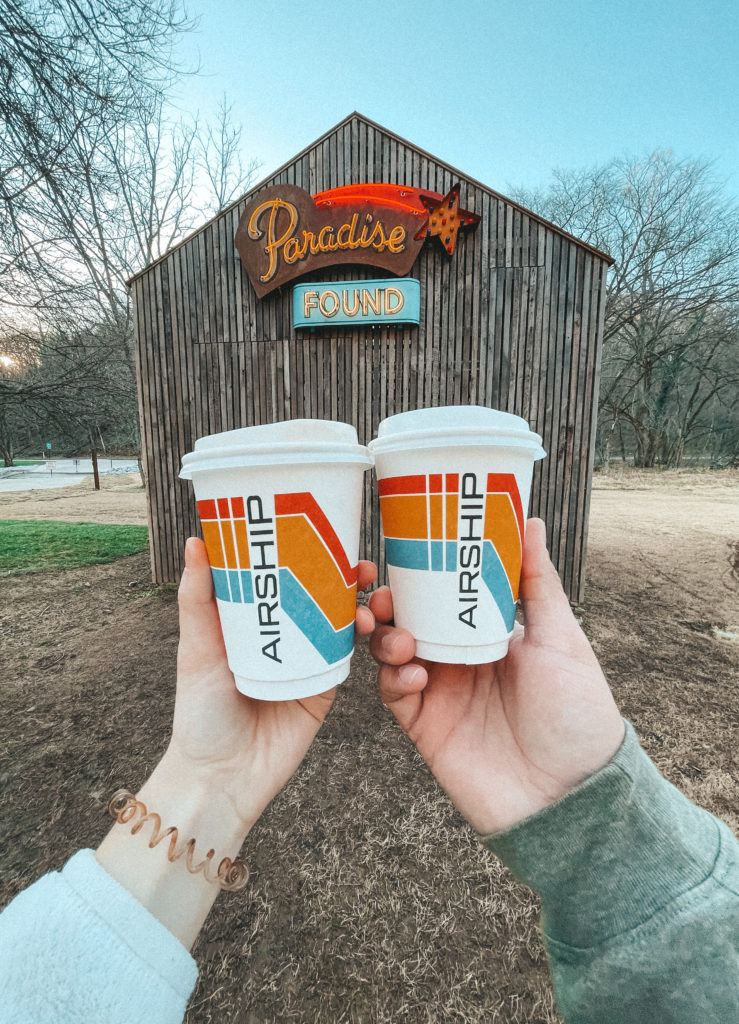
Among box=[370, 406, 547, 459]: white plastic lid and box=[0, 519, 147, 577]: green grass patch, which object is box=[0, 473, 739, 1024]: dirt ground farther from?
box=[370, 406, 547, 459]: white plastic lid

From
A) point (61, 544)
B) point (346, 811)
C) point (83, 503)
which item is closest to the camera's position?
point (346, 811)

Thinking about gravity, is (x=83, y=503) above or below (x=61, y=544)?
above

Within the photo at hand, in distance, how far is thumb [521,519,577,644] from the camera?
1321 mm

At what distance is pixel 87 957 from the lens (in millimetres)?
839

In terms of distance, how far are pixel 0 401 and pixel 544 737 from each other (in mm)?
6532

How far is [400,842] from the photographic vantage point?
247 centimetres

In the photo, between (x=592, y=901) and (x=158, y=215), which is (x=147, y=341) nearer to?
(x=592, y=901)

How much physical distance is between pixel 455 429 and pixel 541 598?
589mm

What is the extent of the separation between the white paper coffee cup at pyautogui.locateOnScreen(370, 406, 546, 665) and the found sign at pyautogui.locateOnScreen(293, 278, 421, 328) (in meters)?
4.28

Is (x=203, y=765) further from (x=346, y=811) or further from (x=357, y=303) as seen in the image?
(x=357, y=303)

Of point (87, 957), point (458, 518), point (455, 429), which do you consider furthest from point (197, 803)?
point (455, 429)

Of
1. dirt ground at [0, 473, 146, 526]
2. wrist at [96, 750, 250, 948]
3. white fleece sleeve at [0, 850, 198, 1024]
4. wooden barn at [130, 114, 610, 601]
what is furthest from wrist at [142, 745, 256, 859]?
dirt ground at [0, 473, 146, 526]

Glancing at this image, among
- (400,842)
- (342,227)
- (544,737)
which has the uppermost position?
(342,227)

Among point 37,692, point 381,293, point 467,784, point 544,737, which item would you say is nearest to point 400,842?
point 467,784
